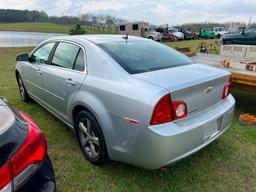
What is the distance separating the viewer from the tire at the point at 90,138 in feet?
8.94

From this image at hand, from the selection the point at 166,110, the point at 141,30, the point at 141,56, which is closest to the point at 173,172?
the point at 166,110

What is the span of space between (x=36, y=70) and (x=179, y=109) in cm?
279

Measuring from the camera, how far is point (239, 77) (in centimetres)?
428

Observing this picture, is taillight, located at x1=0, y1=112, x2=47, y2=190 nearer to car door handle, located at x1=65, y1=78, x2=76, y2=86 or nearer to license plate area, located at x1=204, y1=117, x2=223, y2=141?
car door handle, located at x1=65, y1=78, x2=76, y2=86

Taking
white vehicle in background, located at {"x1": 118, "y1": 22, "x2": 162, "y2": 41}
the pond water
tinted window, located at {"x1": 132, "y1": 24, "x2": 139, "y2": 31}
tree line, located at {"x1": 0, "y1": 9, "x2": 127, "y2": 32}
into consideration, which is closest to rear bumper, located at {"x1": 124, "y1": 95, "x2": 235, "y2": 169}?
the pond water

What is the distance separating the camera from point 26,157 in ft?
4.75

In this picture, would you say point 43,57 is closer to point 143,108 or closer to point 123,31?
point 143,108

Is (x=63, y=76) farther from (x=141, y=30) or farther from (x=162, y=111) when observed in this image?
(x=141, y=30)

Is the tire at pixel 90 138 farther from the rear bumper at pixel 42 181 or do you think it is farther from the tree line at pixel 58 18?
the tree line at pixel 58 18

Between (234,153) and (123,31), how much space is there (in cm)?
3661

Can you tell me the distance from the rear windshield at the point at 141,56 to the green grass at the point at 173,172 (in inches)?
47.5

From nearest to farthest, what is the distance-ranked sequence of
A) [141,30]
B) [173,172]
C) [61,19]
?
1. [173,172]
2. [141,30]
3. [61,19]

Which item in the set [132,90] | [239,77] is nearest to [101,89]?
[132,90]

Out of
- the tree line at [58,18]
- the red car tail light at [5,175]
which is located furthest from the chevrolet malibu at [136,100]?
the tree line at [58,18]
